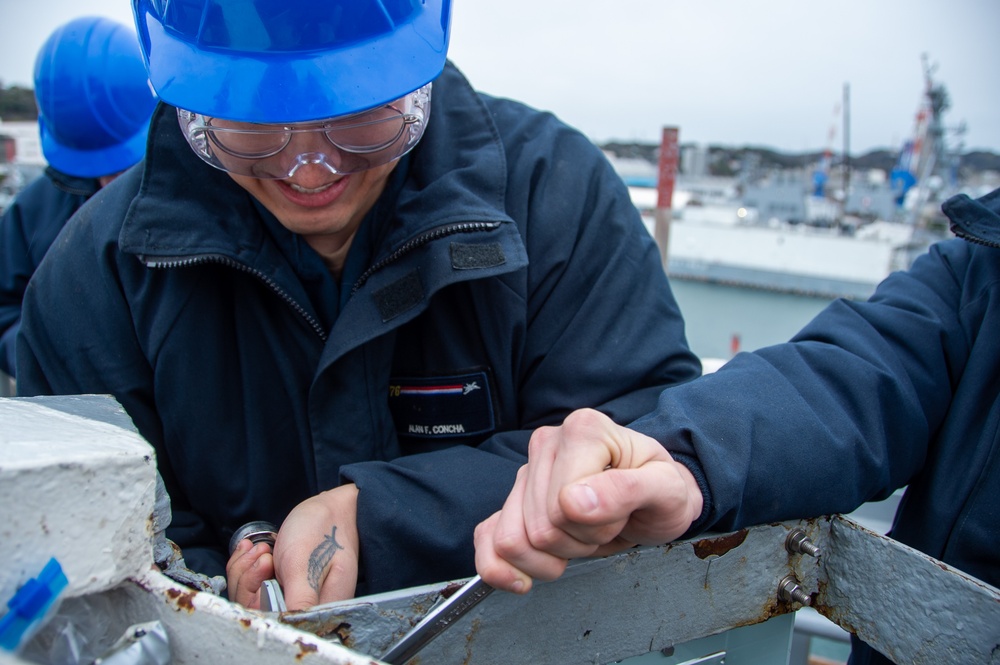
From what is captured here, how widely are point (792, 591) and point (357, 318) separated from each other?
38.0 inches

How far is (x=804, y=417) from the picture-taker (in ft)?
3.83

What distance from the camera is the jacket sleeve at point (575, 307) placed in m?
1.46

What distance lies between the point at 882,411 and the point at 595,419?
25.3 inches

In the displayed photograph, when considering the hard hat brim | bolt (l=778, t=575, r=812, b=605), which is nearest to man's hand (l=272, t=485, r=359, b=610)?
bolt (l=778, t=575, r=812, b=605)

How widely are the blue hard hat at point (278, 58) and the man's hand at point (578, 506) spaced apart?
71 centimetres

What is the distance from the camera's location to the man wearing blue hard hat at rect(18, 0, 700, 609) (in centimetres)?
134

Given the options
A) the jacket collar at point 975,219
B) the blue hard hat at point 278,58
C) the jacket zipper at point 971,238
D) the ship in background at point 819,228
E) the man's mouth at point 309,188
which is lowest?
the ship in background at point 819,228

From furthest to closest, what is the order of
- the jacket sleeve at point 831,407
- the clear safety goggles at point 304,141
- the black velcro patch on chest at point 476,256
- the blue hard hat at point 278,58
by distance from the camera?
the black velcro patch on chest at point 476,256 → the clear safety goggles at point 304,141 → the blue hard hat at point 278,58 → the jacket sleeve at point 831,407

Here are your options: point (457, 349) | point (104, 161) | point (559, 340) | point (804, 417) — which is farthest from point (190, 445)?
point (104, 161)

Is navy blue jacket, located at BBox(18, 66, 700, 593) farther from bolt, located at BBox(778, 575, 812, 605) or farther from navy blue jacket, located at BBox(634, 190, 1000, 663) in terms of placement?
bolt, located at BBox(778, 575, 812, 605)

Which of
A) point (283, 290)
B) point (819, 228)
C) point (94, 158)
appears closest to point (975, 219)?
point (283, 290)

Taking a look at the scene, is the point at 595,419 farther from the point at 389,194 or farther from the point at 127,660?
the point at 389,194

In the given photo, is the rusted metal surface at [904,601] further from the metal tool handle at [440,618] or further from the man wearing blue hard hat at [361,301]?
the metal tool handle at [440,618]

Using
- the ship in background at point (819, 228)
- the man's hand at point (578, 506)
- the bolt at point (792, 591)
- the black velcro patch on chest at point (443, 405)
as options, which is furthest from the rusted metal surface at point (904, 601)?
the ship in background at point (819, 228)
